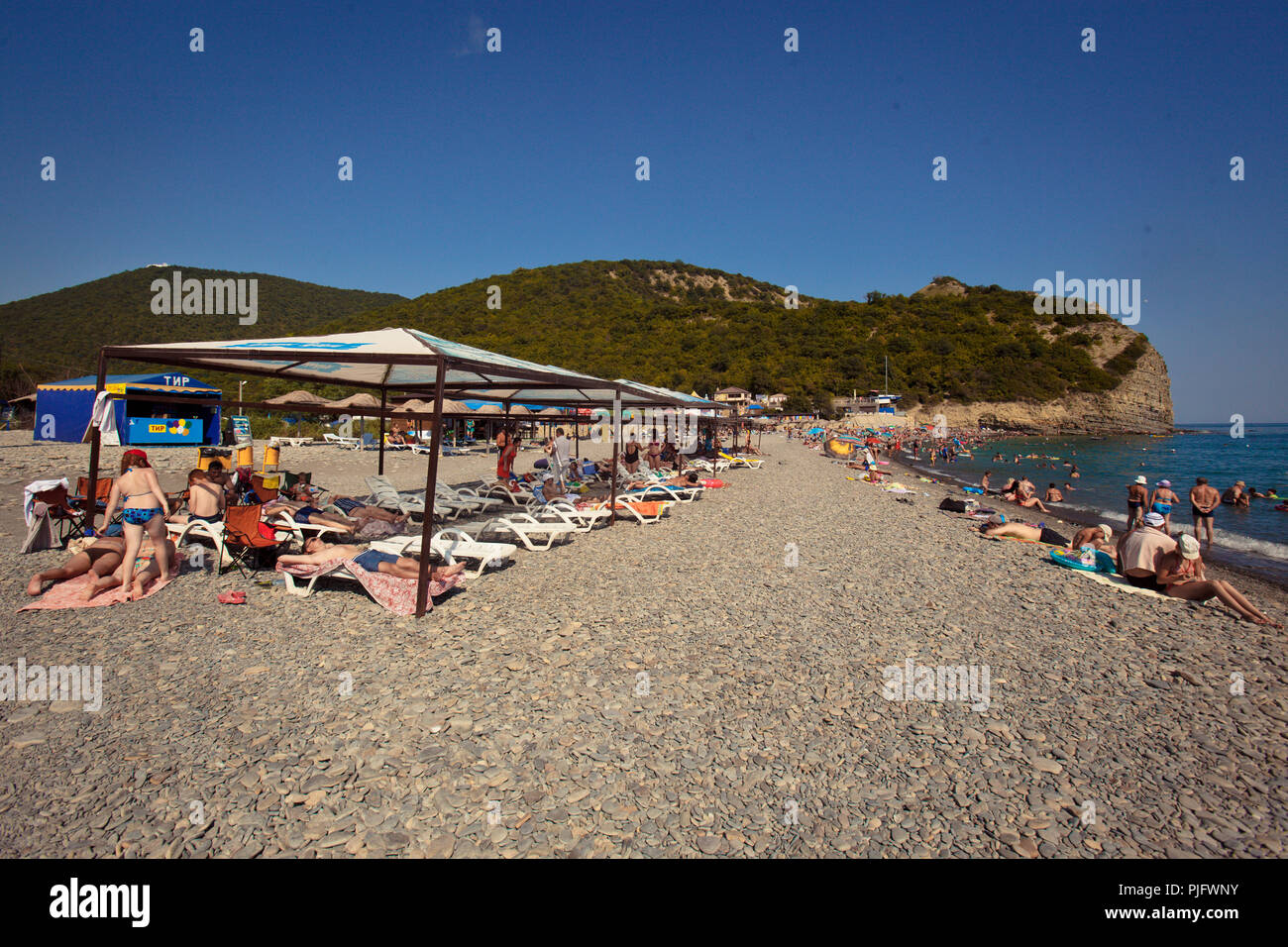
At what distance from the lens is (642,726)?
3.40 metres

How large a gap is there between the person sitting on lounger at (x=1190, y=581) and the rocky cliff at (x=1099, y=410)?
61.5 meters

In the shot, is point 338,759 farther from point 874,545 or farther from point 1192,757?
point 874,545

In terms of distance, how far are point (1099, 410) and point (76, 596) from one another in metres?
86.1

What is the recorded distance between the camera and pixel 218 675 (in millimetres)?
3846

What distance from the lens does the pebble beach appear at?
2.54 m

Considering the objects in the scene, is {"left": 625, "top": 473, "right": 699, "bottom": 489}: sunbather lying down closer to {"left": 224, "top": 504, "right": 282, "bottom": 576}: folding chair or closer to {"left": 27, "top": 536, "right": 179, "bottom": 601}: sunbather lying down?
{"left": 224, "top": 504, "right": 282, "bottom": 576}: folding chair

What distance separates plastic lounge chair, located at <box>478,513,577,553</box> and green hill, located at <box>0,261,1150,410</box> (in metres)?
46.8

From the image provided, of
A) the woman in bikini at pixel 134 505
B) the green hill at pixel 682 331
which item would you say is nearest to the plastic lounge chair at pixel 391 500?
the woman in bikini at pixel 134 505

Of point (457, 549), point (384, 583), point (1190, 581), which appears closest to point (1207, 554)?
point (1190, 581)

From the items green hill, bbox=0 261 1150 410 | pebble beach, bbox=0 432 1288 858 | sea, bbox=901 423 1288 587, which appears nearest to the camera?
pebble beach, bbox=0 432 1288 858

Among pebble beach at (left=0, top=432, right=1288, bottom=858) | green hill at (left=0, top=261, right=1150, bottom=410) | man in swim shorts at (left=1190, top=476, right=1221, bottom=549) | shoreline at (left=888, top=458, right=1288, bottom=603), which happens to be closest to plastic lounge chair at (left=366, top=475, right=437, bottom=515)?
pebble beach at (left=0, top=432, right=1288, bottom=858)
